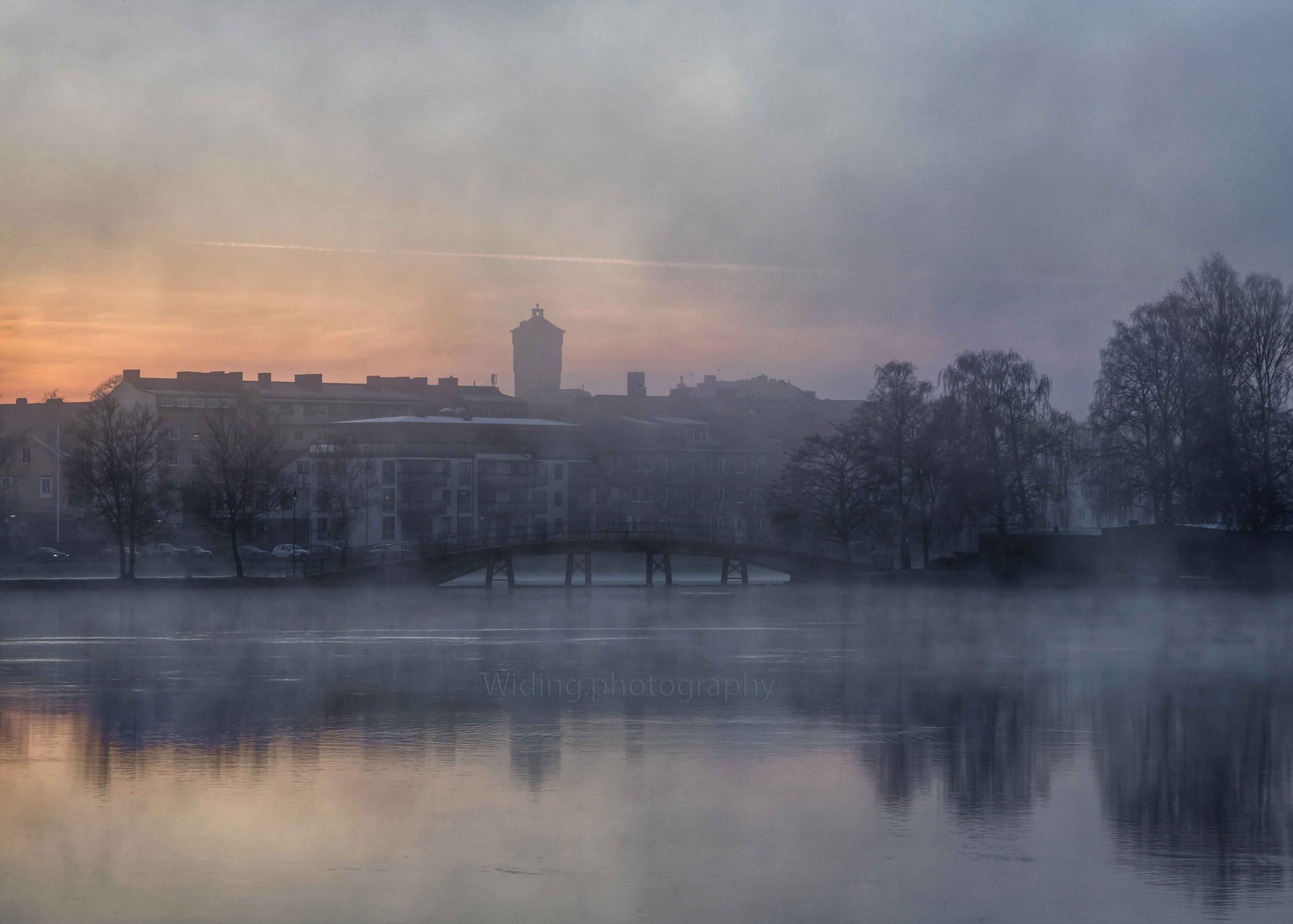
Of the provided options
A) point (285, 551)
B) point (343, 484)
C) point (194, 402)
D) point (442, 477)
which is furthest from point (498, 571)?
point (194, 402)

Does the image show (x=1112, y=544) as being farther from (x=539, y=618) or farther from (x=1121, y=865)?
(x=1121, y=865)

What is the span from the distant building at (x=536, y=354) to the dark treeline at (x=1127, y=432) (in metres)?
98.3

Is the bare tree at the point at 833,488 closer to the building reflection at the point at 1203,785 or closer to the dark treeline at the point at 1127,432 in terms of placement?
the dark treeline at the point at 1127,432

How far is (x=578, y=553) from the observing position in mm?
84375

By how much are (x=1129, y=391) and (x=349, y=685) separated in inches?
1964

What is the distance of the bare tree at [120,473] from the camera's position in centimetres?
8056

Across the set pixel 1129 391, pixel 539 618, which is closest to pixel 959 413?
pixel 1129 391

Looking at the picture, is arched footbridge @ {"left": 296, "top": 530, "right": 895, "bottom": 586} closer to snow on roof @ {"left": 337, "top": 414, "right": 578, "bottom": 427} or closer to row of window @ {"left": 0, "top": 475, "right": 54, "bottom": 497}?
snow on roof @ {"left": 337, "top": 414, "right": 578, "bottom": 427}

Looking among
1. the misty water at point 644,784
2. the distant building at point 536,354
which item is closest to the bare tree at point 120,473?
the misty water at point 644,784

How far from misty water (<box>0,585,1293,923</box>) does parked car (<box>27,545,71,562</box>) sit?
6272cm

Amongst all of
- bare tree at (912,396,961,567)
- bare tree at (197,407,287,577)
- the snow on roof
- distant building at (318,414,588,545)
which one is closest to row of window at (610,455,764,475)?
distant building at (318,414,588,545)

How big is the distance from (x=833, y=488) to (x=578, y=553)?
1749 cm

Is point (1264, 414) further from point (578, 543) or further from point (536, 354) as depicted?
point (536, 354)

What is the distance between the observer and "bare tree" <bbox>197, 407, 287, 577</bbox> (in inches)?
3344
